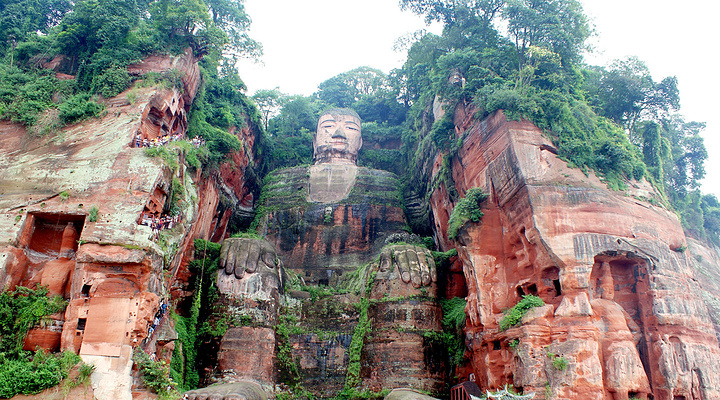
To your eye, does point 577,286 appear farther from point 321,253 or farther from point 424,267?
point 321,253

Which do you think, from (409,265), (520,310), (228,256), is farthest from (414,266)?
(228,256)

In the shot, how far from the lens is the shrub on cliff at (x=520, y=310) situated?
1552cm

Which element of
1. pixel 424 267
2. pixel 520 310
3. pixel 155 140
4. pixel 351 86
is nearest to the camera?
pixel 520 310

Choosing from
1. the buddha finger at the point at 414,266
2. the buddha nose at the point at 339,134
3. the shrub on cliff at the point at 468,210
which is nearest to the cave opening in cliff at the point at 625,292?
the shrub on cliff at the point at 468,210

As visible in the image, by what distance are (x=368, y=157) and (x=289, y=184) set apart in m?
7.08

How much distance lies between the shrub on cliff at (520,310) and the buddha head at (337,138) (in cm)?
1634

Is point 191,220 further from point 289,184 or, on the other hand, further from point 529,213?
point 529,213

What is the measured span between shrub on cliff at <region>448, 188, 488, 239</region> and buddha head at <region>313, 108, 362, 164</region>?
41.3ft

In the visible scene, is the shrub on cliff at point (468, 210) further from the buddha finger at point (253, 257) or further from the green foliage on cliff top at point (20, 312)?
the green foliage on cliff top at point (20, 312)

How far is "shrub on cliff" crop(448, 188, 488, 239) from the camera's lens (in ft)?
60.4

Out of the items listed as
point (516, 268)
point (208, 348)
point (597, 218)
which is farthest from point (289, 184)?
point (597, 218)

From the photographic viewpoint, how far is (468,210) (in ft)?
60.9

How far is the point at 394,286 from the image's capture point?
19.3 m

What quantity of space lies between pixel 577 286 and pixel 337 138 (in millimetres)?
18515
